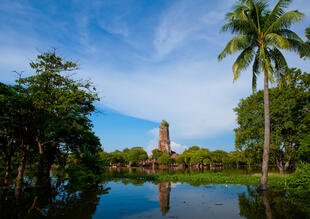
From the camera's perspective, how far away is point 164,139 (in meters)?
144

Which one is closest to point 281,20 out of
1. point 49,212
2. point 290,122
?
point 290,122

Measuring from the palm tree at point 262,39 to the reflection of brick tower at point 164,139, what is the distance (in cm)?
12724

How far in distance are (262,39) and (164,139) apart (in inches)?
5211

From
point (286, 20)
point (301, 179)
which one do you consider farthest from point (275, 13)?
point (301, 179)

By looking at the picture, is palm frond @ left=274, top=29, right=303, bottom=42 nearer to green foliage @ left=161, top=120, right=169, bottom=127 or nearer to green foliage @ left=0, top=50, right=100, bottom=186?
green foliage @ left=0, top=50, right=100, bottom=186

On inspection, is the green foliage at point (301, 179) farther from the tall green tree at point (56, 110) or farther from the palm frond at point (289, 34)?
the tall green tree at point (56, 110)

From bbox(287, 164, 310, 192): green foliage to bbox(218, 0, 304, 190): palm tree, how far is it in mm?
1814

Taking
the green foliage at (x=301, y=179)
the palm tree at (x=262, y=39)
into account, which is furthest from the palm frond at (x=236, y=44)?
the green foliage at (x=301, y=179)

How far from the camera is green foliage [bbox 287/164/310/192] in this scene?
42.8 ft

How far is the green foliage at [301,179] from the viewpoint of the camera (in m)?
13.0

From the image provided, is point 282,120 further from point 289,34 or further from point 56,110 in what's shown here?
point 56,110

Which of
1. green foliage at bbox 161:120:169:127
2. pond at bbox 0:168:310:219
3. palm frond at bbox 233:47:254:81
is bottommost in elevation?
pond at bbox 0:168:310:219

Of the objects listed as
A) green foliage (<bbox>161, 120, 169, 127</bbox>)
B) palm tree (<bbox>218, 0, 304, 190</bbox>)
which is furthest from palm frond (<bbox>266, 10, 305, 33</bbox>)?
green foliage (<bbox>161, 120, 169, 127</bbox>)

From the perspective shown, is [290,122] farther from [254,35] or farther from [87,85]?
[87,85]
